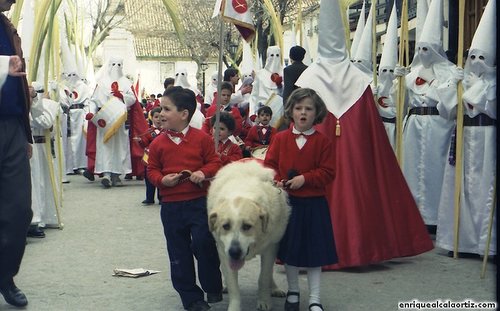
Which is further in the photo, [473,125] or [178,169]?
[473,125]

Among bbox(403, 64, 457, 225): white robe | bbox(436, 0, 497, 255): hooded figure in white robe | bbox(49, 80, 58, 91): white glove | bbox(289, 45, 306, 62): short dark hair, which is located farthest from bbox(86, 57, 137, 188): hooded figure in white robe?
bbox(436, 0, 497, 255): hooded figure in white robe

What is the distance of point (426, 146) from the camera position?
955 centimetres

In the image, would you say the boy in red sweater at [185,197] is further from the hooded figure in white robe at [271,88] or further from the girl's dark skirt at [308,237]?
the hooded figure in white robe at [271,88]

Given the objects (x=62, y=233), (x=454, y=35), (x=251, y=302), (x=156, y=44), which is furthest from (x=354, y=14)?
(x=156, y=44)

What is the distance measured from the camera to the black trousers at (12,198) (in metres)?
6.00

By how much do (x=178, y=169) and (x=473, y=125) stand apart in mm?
3277

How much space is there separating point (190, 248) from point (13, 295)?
1.32 metres

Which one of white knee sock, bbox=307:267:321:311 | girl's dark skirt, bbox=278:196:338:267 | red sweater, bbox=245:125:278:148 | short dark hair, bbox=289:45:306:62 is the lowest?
white knee sock, bbox=307:267:321:311

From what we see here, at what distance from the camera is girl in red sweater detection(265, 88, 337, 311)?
233 inches

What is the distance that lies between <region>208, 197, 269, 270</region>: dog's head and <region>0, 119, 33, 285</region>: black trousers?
1497 mm

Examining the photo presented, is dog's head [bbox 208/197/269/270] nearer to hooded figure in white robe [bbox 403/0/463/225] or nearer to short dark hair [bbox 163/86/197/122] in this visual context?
short dark hair [bbox 163/86/197/122]

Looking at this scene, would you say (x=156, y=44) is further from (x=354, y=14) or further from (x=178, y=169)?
(x=178, y=169)

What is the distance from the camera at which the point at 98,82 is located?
15375 mm

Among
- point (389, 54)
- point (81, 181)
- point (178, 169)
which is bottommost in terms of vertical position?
point (81, 181)
